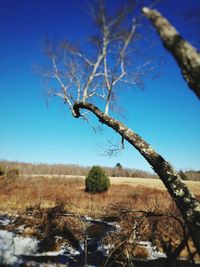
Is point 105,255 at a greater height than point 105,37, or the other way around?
point 105,37

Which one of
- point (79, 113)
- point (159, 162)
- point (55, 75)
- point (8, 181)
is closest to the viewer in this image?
point (159, 162)

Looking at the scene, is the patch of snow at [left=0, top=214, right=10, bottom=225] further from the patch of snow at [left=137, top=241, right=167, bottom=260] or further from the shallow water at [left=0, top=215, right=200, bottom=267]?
the patch of snow at [left=137, top=241, right=167, bottom=260]

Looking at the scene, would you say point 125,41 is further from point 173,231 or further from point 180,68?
point 173,231

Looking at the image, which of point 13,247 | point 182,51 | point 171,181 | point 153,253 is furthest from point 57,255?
point 182,51

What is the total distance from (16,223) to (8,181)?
47.0 ft

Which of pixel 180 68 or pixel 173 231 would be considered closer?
pixel 180 68

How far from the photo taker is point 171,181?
4.69 m

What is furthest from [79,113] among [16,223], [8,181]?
[8,181]

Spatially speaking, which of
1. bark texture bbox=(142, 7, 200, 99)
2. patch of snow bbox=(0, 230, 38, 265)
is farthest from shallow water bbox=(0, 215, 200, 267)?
bark texture bbox=(142, 7, 200, 99)

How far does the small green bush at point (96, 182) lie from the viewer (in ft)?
75.6

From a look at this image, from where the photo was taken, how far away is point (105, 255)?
8969mm

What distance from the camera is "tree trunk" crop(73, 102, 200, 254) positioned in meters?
4.02

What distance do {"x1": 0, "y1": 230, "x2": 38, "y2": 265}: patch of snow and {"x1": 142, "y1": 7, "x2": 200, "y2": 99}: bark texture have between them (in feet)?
22.9

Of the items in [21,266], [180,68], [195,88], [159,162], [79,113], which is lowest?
[21,266]
